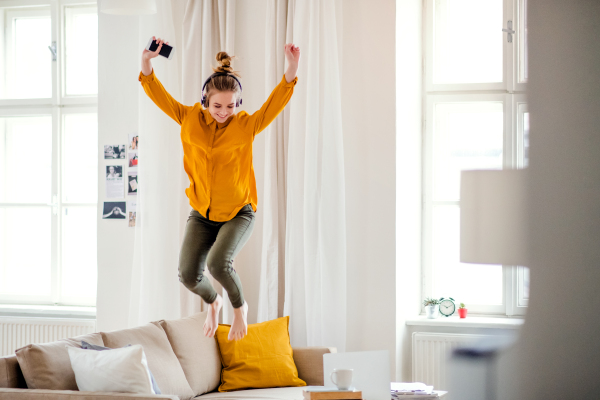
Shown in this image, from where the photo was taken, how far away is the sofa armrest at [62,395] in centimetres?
226

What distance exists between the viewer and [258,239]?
4.01 metres

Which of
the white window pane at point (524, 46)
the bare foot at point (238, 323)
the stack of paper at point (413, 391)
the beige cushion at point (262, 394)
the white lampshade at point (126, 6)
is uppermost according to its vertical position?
the white lampshade at point (126, 6)

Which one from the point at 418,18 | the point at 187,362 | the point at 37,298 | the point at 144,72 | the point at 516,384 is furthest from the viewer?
the point at 37,298

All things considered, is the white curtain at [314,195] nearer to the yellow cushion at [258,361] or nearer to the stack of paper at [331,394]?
the yellow cushion at [258,361]

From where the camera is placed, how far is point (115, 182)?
4289mm

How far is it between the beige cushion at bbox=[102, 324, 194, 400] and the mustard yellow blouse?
89 centimetres

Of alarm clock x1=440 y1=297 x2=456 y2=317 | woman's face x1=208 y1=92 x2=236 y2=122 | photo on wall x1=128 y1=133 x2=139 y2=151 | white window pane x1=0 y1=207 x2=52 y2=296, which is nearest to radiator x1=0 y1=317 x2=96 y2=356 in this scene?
white window pane x1=0 y1=207 x2=52 y2=296

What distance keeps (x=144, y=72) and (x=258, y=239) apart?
1903 mm

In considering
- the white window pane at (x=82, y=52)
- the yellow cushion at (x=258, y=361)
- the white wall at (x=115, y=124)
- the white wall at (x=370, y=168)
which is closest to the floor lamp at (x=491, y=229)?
the yellow cushion at (x=258, y=361)

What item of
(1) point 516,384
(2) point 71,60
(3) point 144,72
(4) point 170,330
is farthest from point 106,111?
(1) point 516,384

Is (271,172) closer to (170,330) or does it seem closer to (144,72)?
(170,330)

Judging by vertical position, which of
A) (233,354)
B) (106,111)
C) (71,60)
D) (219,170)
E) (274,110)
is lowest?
(233,354)

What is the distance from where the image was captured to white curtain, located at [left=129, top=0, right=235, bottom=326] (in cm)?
396

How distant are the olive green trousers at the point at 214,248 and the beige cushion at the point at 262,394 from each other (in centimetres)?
85
